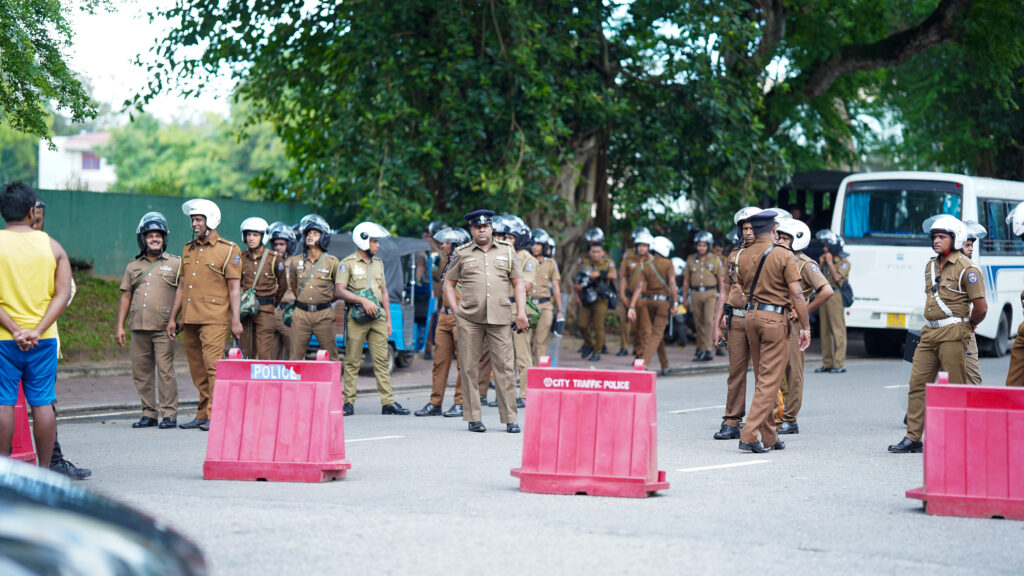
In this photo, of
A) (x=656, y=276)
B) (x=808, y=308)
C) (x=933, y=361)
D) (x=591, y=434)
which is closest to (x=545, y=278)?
(x=656, y=276)

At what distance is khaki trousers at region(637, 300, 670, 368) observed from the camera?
17.4m

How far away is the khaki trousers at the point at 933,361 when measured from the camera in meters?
9.88

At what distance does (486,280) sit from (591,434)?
11.8 feet

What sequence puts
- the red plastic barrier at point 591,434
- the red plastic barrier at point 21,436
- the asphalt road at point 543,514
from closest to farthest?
1. the asphalt road at point 543,514
2. the red plastic barrier at point 591,434
3. the red plastic barrier at point 21,436

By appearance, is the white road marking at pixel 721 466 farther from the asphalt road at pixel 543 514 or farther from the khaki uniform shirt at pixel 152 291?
the khaki uniform shirt at pixel 152 291

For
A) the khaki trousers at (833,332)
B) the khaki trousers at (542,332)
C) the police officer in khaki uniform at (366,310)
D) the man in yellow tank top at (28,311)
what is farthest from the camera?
the khaki trousers at (833,332)

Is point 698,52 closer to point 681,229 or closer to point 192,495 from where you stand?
point 681,229

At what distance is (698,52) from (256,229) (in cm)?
1076

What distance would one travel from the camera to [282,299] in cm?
1301

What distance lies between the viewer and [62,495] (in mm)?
3400

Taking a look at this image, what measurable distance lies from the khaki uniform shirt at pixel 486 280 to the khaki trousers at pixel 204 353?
2.20m

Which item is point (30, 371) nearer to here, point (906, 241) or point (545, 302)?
point (545, 302)

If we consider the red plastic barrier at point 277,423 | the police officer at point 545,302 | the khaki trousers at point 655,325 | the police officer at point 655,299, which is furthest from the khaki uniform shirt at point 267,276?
the khaki trousers at point 655,325

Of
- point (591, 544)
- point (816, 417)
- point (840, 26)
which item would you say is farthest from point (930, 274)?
point (840, 26)
